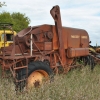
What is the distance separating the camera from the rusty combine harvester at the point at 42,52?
6357mm

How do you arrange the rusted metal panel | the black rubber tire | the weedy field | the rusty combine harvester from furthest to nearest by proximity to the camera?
the rusted metal panel → the rusty combine harvester → the black rubber tire → the weedy field

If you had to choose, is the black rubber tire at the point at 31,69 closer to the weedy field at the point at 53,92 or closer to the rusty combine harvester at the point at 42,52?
the rusty combine harvester at the point at 42,52

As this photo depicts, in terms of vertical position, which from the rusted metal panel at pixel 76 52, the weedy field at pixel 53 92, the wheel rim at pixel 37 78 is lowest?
the weedy field at pixel 53 92

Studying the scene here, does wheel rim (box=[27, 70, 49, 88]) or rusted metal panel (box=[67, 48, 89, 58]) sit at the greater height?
rusted metal panel (box=[67, 48, 89, 58])

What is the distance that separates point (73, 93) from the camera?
224 inches

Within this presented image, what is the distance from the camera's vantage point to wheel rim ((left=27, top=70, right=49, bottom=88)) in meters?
6.38

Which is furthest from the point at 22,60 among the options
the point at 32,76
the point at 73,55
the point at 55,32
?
the point at 73,55

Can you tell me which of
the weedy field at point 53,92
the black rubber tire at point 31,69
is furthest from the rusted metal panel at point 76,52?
the black rubber tire at point 31,69

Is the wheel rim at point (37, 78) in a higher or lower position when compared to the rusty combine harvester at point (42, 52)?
lower

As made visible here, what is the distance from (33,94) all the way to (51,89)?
0.56 metres

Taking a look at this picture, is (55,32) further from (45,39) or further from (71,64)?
(71,64)

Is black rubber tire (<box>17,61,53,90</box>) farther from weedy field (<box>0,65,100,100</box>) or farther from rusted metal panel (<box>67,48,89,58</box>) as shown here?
rusted metal panel (<box>67,48,89,58</box>)

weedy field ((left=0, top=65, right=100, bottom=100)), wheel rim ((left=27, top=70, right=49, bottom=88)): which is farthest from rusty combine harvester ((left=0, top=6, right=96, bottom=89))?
weedy field ((left=0, top=65, right=100, bottom=100))

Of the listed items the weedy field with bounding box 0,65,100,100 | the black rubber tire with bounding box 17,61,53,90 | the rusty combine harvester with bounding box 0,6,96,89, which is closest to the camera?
the weedy field with bounding box 0,65,100,100
